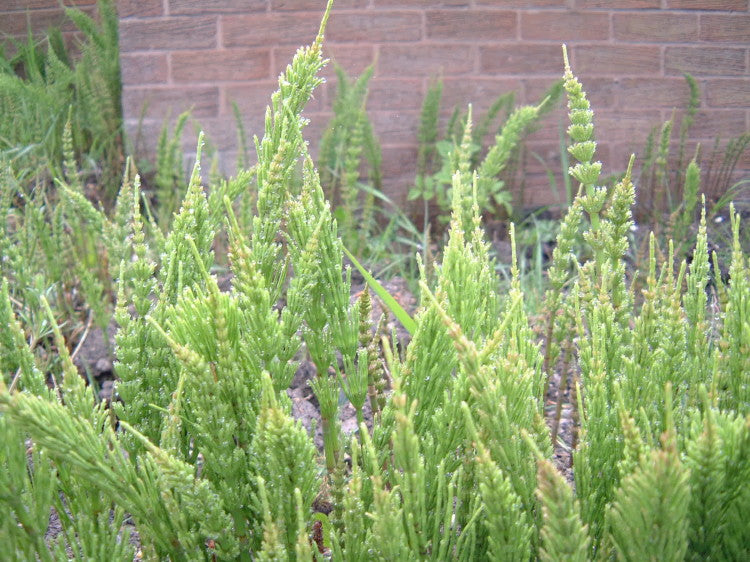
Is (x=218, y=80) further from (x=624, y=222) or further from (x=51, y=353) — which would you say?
(x=624, y=222)

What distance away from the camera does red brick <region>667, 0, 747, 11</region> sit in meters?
3.98

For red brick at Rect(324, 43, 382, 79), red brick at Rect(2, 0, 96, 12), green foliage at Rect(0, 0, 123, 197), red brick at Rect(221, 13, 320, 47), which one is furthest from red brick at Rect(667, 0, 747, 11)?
red brick at Rect(2, 0, 96, 12)

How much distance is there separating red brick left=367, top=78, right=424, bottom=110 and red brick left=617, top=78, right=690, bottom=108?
1.01 metres

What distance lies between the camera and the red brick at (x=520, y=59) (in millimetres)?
4043

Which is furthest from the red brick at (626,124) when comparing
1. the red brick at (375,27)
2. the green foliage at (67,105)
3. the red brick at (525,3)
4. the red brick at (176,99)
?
the green foliage at (67,105)

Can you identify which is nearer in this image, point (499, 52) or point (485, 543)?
point (485, 543)

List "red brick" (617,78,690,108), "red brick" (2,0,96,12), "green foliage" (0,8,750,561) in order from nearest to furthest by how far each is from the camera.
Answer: "green foliage" (0,8,750,561), "red brick" (617,78,690,108), "red brick" (2,0,96,12)

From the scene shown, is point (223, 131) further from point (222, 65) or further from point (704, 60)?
point (704, 60)

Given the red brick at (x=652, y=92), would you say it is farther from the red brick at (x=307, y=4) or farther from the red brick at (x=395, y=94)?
the red brick at (x=307, y=4)

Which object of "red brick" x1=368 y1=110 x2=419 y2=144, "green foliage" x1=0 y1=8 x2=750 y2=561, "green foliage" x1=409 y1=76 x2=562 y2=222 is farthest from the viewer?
"red brick" x1=368 y1=110 x2=419 y2=144

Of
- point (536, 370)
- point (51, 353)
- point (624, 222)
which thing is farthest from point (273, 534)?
point (51, 353)

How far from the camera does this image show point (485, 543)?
37.5 inches

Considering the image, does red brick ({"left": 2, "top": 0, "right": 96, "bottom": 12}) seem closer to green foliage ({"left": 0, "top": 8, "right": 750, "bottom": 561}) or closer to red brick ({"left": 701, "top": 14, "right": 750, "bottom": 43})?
red brick ({"left": 701, "top": 14, "right": 750, "bottom": 43})

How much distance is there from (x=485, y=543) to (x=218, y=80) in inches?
139
